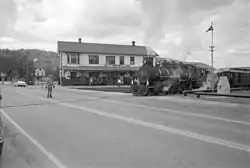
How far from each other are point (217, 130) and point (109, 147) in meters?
3.57

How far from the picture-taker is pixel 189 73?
26.0 m

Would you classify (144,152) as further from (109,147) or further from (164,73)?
(164,73)

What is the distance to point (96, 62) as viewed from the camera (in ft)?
169

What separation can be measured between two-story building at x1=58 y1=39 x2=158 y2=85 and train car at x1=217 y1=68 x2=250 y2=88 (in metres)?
18.9

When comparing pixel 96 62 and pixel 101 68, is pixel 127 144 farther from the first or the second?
pixel 96 62

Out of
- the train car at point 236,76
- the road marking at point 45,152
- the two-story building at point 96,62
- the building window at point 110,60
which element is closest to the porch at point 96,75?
the two-story building at point 96,62

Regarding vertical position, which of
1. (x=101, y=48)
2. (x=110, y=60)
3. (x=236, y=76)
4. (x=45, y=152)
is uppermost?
(x=101, y=48)

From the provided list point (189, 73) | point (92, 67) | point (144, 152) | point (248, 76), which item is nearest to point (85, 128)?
point (144, 152)

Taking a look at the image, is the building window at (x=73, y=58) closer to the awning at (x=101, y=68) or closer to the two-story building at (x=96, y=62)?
the two-story building at (x=96, y=62)

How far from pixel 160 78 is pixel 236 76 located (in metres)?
12.2

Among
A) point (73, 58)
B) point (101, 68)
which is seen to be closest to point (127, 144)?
point (101, 68)

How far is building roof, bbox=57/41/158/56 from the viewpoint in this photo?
49.9m

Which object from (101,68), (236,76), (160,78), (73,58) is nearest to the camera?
A: (160,78)

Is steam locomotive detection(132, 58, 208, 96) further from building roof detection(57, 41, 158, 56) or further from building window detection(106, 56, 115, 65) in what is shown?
building window detection(106, 56, 115, 65)
